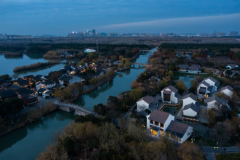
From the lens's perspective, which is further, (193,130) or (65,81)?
(65,81)

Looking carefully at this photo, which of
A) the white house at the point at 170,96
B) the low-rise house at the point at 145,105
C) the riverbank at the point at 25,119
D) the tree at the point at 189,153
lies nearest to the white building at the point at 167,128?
the tree at the point at 189,153

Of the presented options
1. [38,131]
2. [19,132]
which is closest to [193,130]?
[38,131]

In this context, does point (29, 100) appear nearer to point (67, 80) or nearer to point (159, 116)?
point (67, 80)

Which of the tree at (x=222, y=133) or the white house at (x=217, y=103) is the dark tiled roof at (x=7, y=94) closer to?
the tree at (x=222, y=133)

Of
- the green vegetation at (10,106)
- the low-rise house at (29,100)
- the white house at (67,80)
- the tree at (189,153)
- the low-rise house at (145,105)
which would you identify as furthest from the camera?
the white house at (67,80)

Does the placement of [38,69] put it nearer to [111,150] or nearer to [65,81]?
[65,81]

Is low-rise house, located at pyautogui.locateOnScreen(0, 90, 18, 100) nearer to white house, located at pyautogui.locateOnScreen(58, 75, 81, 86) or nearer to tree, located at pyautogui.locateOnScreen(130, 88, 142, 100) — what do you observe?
white house, located at pyautogui.locateOnScreen(58, 75, 81, 86)

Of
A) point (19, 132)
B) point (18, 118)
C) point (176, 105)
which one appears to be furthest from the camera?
point (176, 105)

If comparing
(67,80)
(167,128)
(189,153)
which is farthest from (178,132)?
(67,80)
